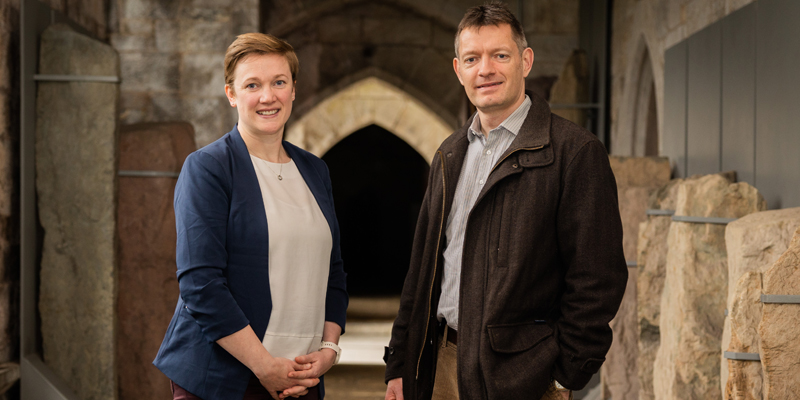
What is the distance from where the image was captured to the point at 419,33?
7293 millimetres

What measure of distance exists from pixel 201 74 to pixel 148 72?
36 centimetres

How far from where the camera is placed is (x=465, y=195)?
1.60 m

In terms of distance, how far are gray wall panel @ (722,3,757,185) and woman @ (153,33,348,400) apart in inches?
72.6

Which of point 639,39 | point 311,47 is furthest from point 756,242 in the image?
point 311,47

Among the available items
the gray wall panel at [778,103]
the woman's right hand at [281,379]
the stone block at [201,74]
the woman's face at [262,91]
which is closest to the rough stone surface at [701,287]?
the gray wall panel at [778,103]

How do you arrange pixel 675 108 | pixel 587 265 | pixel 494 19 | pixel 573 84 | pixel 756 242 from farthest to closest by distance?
pixel 573 84
pixel 675 108
pixel 756 242
pixel 494 19
pixel 587 265

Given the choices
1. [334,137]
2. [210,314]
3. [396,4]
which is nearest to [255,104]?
[210,314]

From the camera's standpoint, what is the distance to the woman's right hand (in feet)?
4.85

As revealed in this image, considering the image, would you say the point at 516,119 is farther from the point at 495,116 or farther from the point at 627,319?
the point at 627,319

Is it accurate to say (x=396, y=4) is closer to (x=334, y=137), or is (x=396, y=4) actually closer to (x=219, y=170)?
(x=334, y=137)

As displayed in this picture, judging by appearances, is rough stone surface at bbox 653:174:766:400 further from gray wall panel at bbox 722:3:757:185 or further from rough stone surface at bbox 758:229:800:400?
rough stone surface at bbox 758:229:800:400

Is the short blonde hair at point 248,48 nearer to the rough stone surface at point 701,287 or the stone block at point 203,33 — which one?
the rough stone surface at point 701,287

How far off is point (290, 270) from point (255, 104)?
0.37 metres

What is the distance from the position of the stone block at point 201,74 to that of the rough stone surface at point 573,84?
223 cm
